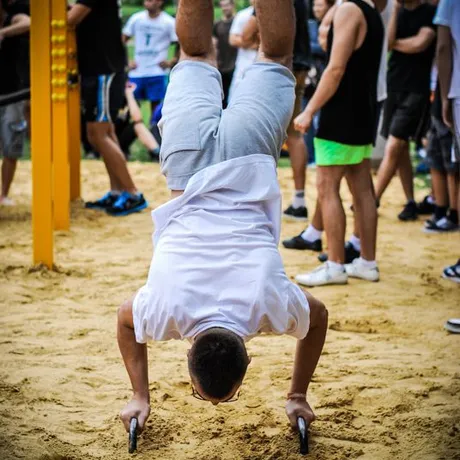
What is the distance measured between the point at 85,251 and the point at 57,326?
188 cm

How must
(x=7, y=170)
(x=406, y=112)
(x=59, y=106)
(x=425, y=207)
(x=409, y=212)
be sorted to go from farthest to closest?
(x=425, y=207) < (x=409, y=212) < (x=7, y=170) < (x=406, y=112) < (x=59, y=106)

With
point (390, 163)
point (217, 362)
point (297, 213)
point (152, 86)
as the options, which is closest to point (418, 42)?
point (390, 163)

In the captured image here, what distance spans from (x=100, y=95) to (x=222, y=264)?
5012 mm

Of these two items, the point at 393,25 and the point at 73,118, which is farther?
the point at 73,118

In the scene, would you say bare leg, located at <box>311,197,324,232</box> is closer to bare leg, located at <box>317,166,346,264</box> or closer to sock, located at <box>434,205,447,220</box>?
bare leg, located at <box>317,166,346,264</box>

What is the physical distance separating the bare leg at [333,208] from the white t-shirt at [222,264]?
256 centimetres

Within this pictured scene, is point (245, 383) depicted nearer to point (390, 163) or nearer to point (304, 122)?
point (304, 122)

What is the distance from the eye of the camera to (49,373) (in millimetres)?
4254

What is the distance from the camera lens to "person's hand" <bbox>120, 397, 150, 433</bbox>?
3.51m

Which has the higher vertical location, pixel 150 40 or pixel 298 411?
pixel 298 411

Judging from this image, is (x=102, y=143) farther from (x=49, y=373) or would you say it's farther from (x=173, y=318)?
(x=173, y=318)

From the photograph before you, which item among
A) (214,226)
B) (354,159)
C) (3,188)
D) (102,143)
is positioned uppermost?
(214,226)

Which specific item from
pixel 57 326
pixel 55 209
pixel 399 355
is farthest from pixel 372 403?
pixel 55 209

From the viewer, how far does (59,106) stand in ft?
22.3
